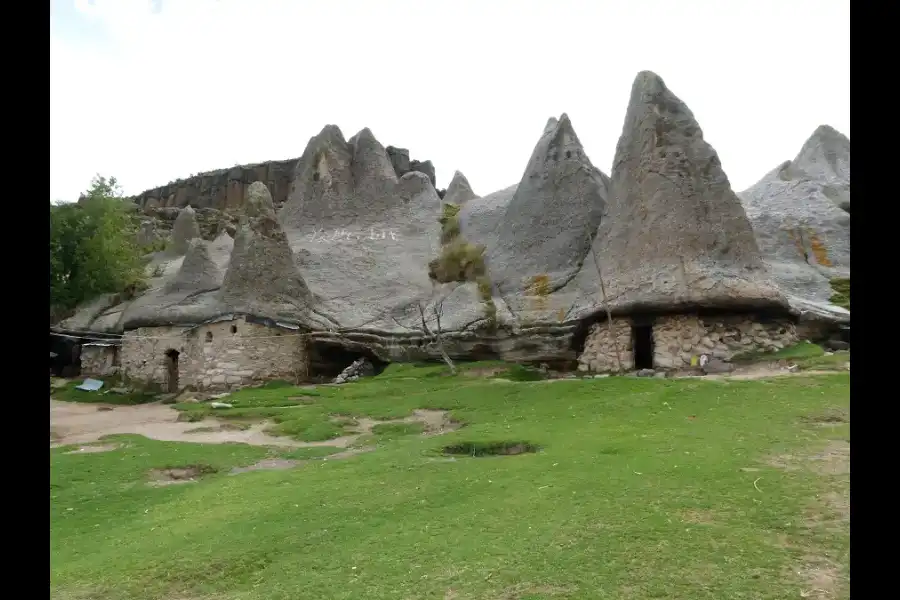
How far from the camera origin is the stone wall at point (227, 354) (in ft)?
81.7

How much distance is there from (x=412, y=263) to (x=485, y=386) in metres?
12.2

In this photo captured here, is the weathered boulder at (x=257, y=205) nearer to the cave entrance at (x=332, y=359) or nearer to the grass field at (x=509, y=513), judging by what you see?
the cave entrance at (x=332, y=359)

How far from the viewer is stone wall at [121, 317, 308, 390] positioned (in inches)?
980

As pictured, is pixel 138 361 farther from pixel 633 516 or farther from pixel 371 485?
pixel 633 516

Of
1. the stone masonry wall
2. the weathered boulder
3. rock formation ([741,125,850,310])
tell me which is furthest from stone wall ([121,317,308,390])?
rock formation ([741,125,850,310])

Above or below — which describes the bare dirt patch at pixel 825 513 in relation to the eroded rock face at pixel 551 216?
below

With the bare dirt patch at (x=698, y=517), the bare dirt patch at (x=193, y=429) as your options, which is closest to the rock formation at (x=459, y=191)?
the bare dirt patch at (x=193, y=429)

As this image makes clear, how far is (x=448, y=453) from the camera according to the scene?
41.3ft

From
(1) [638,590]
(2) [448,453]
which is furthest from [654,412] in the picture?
(1) [638,590]

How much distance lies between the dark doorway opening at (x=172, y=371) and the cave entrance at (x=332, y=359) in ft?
18.0

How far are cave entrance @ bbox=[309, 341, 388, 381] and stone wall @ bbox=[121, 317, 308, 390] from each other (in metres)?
0.53

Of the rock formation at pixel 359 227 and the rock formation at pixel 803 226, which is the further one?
the rock formation at pixel 359 227

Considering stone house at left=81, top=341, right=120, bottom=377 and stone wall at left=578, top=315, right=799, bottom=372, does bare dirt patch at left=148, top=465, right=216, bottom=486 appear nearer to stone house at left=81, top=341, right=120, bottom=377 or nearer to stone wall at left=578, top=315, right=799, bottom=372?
stone wall at left=578, top=315, right=799, bottom=372

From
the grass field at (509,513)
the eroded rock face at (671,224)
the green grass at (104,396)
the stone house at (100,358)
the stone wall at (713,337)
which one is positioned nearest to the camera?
the grass field at (509,513)
